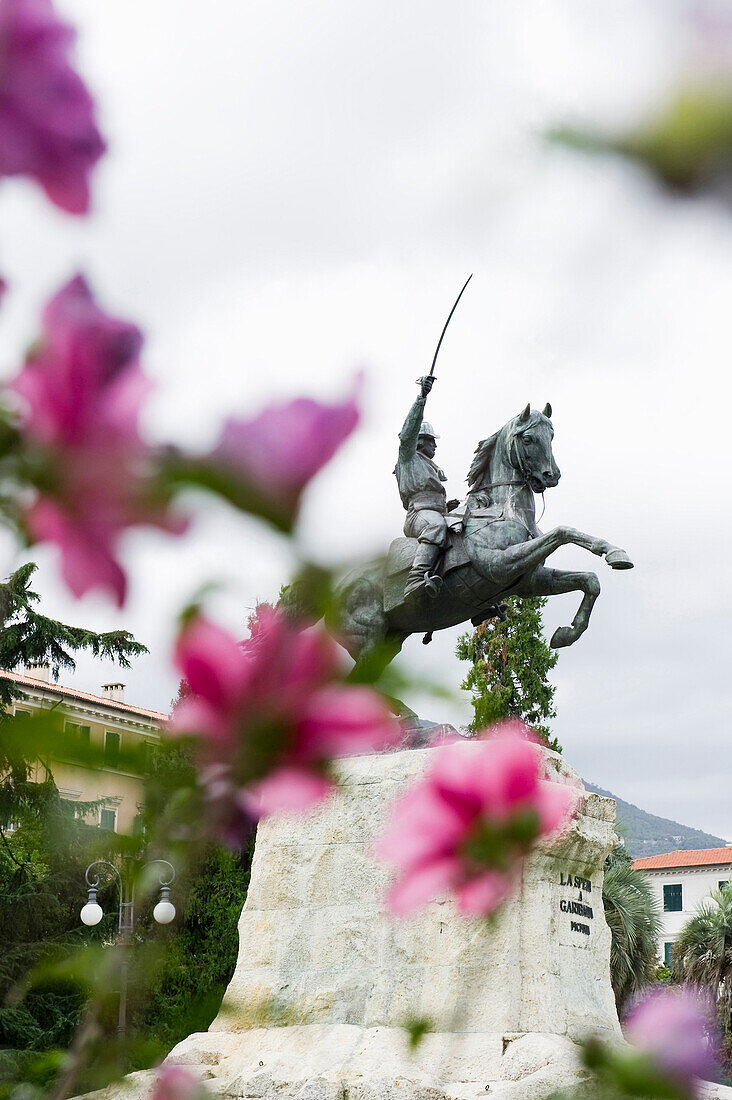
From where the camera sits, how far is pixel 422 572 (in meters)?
8.42

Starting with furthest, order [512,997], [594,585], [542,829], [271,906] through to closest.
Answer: [594,585], [271,906], [512,997], [542,829]

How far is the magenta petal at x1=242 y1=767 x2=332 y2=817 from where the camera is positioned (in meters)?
0.68

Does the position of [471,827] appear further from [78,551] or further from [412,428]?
[412,428]

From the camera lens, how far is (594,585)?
870 centimetres

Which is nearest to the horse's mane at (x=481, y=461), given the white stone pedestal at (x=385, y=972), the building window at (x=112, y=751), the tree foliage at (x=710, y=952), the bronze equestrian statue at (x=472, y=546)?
the bronze equestrian statue at (x=472, y=546)

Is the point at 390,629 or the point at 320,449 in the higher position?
the point at 390,629

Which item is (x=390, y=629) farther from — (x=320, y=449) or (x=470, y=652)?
(x=470, y=652)

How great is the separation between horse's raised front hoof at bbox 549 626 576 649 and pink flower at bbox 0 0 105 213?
8094mm

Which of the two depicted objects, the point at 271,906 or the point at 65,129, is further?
the point at 271,906

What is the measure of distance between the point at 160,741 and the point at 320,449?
292mm

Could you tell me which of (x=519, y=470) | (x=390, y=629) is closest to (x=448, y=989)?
(x=390, y=629)

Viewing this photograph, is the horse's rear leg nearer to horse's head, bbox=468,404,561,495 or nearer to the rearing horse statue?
the rearing horse statue

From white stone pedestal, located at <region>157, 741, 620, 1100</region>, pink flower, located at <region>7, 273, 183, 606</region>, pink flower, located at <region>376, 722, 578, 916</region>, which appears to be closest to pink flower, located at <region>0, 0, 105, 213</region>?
pink flower, located at <region>7, 273, 183, 606</region>

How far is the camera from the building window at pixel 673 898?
52.1 m
